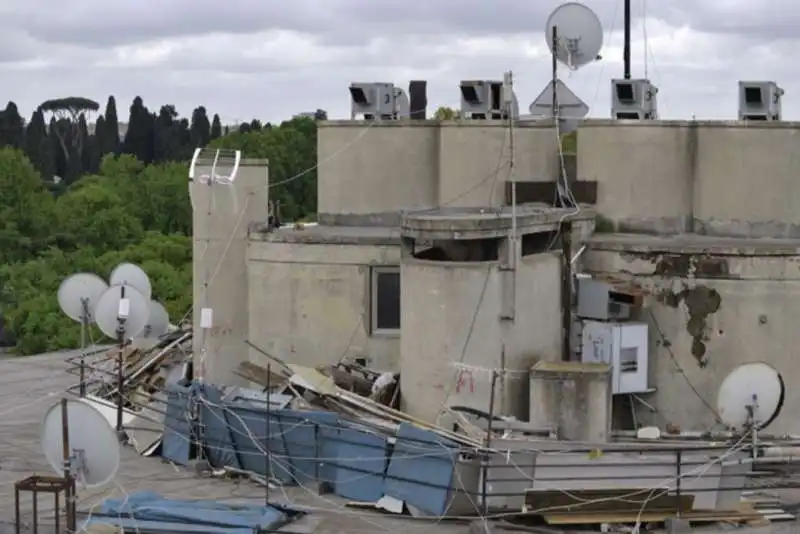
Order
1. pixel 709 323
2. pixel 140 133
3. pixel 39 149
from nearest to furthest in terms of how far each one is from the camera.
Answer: pixel 709 323
pixel 39 149
pixel 140 133

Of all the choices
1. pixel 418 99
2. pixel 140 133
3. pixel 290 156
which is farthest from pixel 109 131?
pixel 418 99

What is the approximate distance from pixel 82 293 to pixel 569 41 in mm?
10462

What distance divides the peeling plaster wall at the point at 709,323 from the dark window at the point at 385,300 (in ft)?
12.8

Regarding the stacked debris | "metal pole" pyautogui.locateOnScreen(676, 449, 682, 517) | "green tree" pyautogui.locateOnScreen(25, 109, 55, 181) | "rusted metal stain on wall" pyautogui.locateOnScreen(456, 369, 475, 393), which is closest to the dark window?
"rusted metal stain on wall" pyautogui.locateOnScreen(456, 369, 475, 393)

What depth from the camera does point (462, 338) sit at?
21188 millimetres

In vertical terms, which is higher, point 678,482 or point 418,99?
point 418,99

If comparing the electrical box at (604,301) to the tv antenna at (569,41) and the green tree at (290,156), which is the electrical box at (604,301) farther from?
the green tree at (290,156)

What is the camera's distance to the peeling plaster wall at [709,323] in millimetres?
22562

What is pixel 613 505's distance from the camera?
1939 cm

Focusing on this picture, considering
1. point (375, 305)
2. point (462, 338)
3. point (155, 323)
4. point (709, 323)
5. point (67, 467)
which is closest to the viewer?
point (67, 467)

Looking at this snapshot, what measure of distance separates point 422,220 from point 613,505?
5228 mm

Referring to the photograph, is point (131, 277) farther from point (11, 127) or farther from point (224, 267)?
point (11, 127)

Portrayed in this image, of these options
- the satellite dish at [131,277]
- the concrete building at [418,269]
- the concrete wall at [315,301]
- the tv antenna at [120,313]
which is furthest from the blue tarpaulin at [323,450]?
the satellite dish at [131,277]

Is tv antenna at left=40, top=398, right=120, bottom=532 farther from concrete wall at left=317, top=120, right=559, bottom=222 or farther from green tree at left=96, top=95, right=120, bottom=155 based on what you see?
green tree at left=96, top=95, right=120, bottom=155
